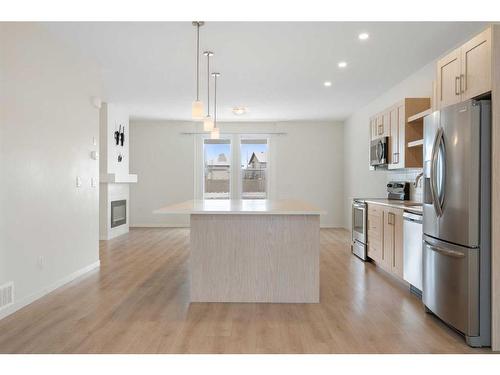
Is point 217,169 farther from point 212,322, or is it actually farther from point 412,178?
point 212,322

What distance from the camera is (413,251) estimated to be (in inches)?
154

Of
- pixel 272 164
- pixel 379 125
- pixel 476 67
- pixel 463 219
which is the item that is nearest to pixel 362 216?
pixel 379 125

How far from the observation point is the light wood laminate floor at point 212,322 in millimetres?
2693

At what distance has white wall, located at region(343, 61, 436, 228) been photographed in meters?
5.34

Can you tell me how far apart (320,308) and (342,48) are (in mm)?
2840

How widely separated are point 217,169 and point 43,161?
245 inches

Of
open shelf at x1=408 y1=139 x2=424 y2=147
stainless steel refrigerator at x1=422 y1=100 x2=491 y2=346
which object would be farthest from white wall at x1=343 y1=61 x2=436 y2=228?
stainless steel refrigerator at x1=422 y1=100 x2=491 y2=346

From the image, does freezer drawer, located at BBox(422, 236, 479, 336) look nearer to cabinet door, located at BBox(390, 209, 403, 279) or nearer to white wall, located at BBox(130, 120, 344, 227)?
cabinet door, located at BBox(390, 209, 403, 279)

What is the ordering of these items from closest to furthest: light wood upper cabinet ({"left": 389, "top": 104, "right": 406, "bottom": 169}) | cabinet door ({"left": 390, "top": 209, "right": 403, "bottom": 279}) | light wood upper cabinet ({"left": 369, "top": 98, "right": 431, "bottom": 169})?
cabinet door ({"left": 390, "top": 209, "right": 403, "bottom": 279}), light wood upper cabinet ({"left": 369, "top": 98, "right": 431, "bottom": 169}), light wood upper cabinet ({"left": 389, "top": 104, "right": 406, "bottom": 169})

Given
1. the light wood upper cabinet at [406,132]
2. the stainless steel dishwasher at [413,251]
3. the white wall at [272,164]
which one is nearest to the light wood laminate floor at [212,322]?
the stainless steel dishwasher at [413,251]

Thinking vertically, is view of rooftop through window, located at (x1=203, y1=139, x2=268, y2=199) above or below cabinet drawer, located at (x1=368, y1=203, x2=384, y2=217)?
above
